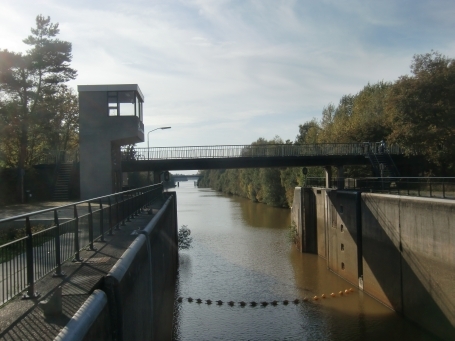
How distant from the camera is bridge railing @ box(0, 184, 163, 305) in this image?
5.59 meters

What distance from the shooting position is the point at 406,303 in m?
17.5

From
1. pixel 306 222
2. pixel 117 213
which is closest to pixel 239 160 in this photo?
pixel 306 222

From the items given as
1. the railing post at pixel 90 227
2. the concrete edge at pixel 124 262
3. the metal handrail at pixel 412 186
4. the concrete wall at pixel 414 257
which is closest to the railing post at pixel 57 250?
the concrete edge at pixel 124 262

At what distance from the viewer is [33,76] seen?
115ft

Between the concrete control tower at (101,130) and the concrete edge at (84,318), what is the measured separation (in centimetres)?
2259

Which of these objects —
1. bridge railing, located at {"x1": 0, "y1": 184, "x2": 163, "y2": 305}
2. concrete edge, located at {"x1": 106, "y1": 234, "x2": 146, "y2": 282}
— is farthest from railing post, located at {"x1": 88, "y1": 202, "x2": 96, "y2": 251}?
concrete edge, located at {"x1": 106, "y1": 234, "x2": 146, "y2": 282}

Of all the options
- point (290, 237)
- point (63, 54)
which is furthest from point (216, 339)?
point (63, 54)

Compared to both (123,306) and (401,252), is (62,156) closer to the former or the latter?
(401,252)

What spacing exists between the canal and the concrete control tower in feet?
22.1

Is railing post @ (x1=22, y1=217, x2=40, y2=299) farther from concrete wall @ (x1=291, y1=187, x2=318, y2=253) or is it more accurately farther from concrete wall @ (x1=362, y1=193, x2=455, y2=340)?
concrete wall @ (x1=291, y1=187, x2=318, y2=253)

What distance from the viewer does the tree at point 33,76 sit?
32.0m

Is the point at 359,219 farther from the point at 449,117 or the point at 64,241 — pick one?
the point at 64,241

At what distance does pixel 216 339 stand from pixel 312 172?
35277 mm

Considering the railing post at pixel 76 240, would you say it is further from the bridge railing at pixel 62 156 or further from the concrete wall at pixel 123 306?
the bridge railing at pixel 62 156
